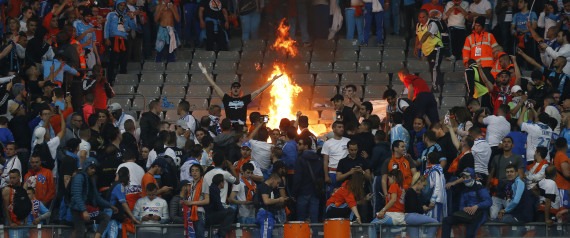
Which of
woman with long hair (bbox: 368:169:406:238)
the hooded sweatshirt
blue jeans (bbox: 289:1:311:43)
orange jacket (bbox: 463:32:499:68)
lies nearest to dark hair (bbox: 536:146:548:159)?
woman with long hair (bbox: 368:169:406:238)

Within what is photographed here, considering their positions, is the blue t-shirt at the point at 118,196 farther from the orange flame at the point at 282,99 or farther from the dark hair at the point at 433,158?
the orange flame at the point at 282,99

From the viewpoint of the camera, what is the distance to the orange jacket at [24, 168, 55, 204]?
84.0ft

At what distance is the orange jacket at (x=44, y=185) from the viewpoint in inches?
1008

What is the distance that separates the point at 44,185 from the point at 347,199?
4.37 meters

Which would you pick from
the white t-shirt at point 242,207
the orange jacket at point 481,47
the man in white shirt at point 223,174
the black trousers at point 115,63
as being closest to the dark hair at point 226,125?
the man in white shirt at point 223,174

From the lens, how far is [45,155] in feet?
86.7

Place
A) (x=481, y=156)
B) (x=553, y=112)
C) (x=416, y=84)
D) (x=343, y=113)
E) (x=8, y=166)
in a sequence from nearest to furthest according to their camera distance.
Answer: (x=481, y=156)
(x=8, y=166)
(x=343, y=113)
(x=553, y=112)
(x=416, y=84)

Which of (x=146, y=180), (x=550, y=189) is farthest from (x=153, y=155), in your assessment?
(x=550, y=189)

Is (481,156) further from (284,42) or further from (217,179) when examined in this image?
(284,42)

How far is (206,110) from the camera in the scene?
3178 centimetres

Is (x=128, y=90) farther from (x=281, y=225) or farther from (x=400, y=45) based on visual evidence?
(x=281, y=225)

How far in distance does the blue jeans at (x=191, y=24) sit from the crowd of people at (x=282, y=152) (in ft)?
7.92

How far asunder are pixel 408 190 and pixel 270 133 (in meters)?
3.73

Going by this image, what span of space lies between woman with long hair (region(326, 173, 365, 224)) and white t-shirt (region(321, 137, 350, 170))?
2.72 feet
